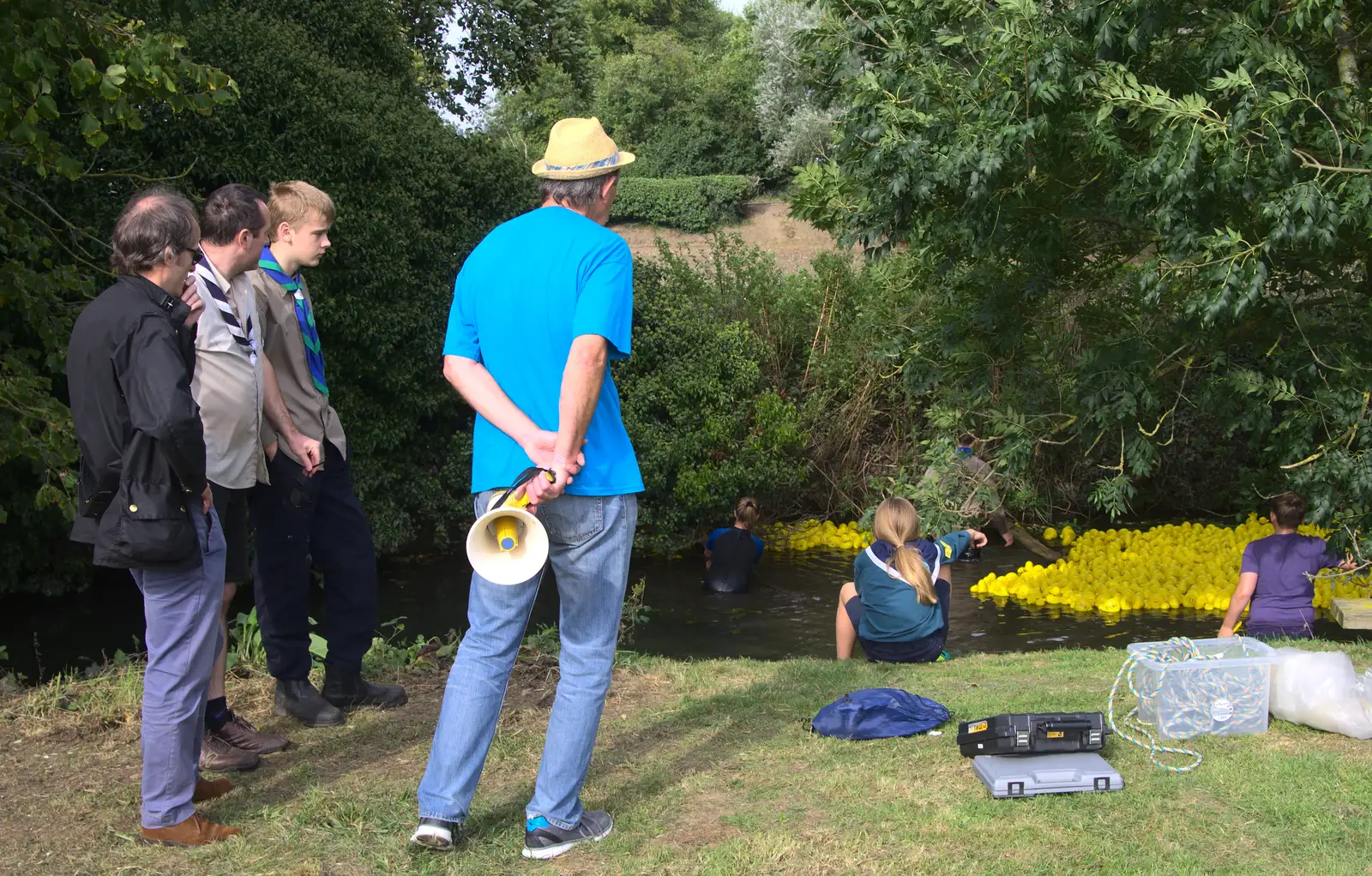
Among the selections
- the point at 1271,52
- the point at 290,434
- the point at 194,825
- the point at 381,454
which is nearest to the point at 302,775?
the point at 194,825

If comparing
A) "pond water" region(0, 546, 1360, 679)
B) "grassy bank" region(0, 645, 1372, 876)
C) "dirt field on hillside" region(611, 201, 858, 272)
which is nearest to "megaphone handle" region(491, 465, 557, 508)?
"grassy bank" region(0, 645, 1372, 876)

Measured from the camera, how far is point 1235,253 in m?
6.71

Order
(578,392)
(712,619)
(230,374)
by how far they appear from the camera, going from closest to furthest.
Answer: (578,392)
(230,374)
(712,619)

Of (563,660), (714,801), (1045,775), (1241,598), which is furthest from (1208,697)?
(1241,598)

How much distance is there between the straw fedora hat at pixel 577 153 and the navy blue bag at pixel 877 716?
226cm

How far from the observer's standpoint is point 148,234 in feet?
11.1

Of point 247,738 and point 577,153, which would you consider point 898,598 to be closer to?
point 247,738

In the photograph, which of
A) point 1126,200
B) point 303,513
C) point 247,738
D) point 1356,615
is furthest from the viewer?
point 1356,615

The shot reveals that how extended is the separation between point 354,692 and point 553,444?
88.5 inches

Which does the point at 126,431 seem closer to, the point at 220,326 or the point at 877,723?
the point at 220,326

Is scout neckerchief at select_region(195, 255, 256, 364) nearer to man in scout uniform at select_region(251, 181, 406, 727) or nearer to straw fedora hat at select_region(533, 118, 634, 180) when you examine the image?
man in scout uniform at select_region(251, 181, 406, 727)

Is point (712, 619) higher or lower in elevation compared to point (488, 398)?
lower

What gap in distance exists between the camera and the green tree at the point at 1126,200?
673 centimetres

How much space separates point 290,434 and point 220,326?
574mm
